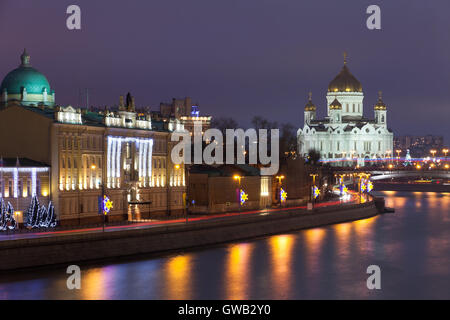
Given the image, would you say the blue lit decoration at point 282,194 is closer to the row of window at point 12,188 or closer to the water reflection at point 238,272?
the water reflection at point 238,272

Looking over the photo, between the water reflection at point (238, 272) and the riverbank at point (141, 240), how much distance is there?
196cm

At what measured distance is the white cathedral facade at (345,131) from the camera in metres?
162

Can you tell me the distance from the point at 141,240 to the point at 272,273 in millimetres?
7269

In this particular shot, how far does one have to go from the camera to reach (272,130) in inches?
3654

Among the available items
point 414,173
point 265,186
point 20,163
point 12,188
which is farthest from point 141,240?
point 414,173

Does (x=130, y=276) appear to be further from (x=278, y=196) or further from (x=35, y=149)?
(x=278, y=196)

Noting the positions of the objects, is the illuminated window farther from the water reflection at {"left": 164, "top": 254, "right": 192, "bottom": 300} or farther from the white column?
the water reflection at {"left": 164, "top": 254, "right": 192, "bottom": 300}

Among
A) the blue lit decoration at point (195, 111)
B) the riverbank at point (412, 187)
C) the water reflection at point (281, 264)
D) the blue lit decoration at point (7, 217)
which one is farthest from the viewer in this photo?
the riverbank at point (412, 187)

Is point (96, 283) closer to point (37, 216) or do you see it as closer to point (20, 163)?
point (37, 216)

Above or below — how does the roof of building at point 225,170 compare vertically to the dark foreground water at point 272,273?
above

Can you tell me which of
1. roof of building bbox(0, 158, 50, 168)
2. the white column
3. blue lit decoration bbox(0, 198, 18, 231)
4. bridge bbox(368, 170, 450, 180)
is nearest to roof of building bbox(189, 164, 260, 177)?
the white column

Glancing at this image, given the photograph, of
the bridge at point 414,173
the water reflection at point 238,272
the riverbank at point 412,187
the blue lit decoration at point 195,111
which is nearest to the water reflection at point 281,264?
the water reflection at point 238,272

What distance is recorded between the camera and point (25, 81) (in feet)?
197
